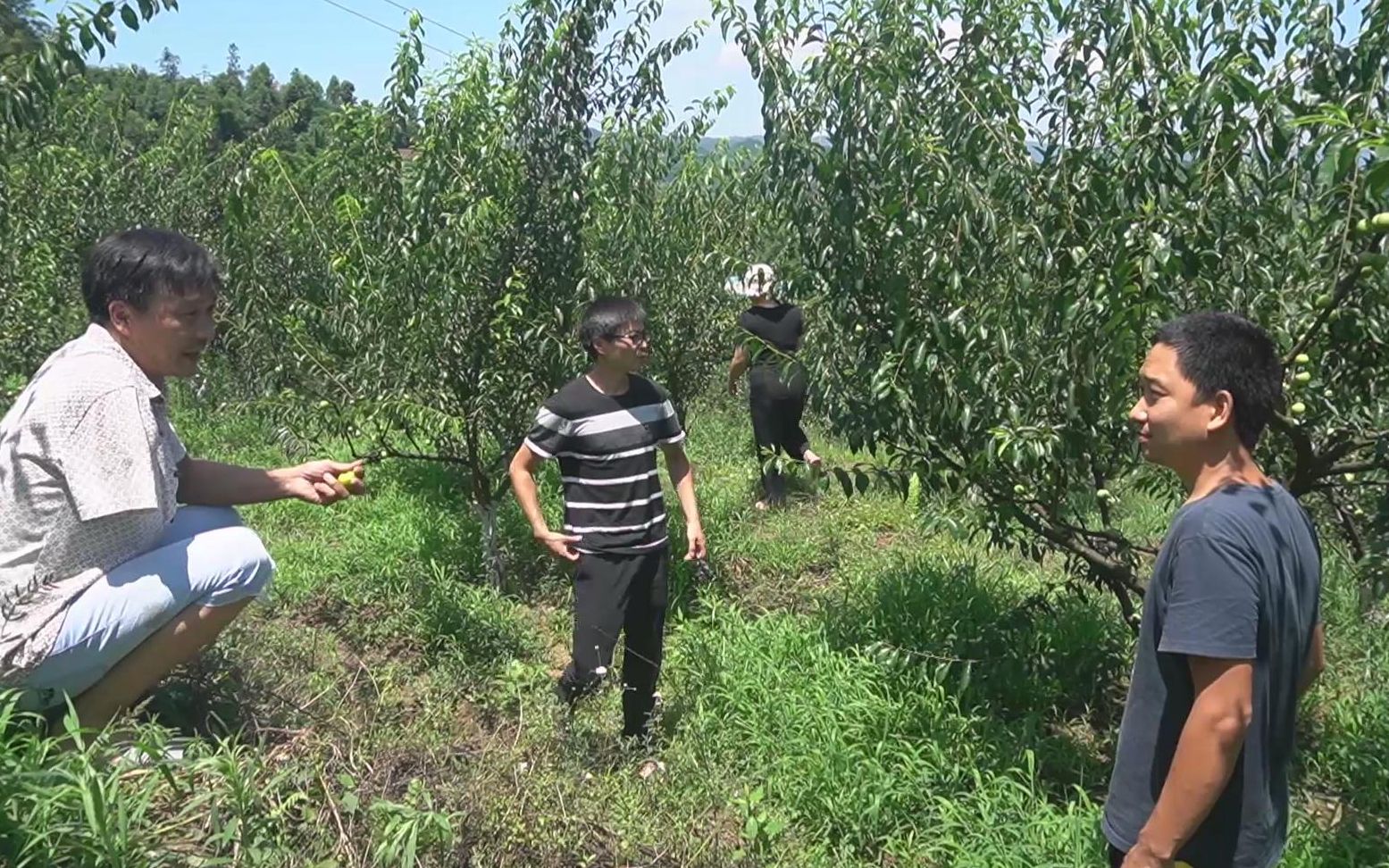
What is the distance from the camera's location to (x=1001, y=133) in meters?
3.10

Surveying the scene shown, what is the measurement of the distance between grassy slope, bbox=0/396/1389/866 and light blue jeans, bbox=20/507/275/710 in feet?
0.54

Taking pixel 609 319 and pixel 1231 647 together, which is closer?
pixel 1231 647

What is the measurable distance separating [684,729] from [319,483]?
177cm

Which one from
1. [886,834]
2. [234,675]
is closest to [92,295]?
[234,675]

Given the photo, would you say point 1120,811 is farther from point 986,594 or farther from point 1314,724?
point 986,594

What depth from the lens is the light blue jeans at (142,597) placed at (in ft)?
7.55

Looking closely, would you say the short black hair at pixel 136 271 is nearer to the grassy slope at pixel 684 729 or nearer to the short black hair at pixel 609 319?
the grassy slope at pixel 684 729

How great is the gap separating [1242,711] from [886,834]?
183 centimetres

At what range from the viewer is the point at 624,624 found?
381 cm

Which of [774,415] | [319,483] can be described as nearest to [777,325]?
[774,415]

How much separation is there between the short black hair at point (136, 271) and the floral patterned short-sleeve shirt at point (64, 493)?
0.17 meters

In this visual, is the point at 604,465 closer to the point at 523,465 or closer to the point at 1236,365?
the point at 523,465

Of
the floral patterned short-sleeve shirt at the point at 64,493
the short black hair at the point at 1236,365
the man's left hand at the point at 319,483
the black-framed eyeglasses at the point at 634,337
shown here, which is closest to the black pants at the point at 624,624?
the black-framed eyeglasses at the point at 634,337

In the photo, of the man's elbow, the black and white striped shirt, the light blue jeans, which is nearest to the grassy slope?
the light blue jeans
